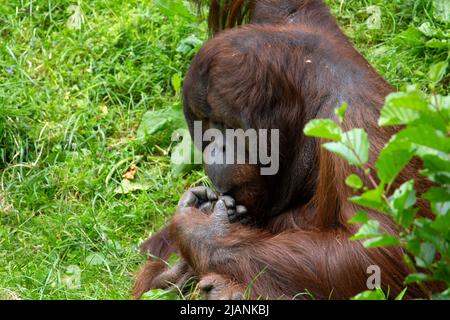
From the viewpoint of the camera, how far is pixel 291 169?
4.32 meters

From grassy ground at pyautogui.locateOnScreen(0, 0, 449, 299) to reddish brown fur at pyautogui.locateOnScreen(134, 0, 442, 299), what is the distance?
689mm

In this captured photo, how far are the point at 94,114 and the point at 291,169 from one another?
1.90 meters

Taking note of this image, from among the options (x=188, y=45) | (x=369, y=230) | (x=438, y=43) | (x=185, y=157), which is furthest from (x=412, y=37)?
(x=369, y=230)

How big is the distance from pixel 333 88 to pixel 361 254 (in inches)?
27.8

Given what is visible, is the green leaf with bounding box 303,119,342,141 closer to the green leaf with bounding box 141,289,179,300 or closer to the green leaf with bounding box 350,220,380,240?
the green leaf with bounding box 350,220,380,240

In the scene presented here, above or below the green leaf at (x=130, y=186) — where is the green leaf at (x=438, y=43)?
above

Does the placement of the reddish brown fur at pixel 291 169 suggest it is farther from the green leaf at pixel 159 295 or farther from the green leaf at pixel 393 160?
the green leaf at pixel 393 160

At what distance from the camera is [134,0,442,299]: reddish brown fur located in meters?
3.88

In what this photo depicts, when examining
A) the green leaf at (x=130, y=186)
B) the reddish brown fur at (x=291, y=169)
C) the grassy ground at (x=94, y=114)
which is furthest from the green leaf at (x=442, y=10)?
the green leaf at (x=130, y=186)

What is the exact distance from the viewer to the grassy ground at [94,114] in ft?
16.4

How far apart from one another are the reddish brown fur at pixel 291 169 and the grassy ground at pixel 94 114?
2.26ft

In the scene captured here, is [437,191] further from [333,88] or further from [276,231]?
[276,231]

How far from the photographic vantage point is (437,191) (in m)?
2.89
